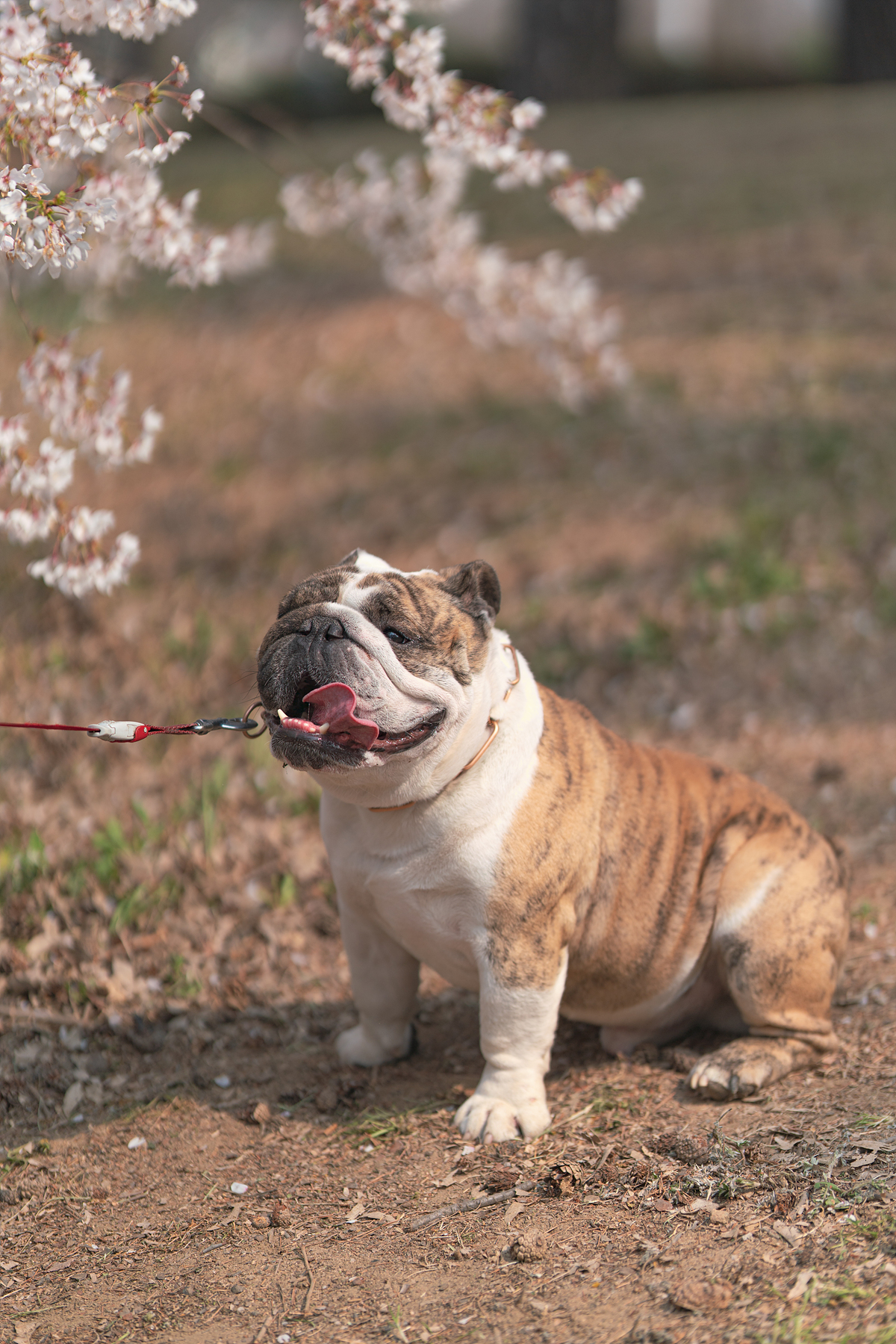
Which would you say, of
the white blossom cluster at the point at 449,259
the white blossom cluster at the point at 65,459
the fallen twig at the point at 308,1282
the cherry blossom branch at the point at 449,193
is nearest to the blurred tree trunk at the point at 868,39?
the cherry blossom branch at the point at 449,193

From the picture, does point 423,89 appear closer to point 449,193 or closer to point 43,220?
point 43,220

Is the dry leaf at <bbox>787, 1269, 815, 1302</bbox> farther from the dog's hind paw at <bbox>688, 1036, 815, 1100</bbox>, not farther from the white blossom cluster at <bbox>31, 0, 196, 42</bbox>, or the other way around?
the white blossom cluster at <bbox>31, 0, 196, 42</bbox>

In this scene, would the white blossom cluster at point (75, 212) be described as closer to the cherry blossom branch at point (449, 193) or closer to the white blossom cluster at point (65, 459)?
the white blossom cluster at point (65, 459)

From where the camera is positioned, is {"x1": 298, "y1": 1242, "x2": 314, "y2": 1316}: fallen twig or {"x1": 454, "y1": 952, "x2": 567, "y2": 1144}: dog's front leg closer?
{"x1": 298, "y1": 1242, "x2": 314, "y2": 1316}: fallen twig

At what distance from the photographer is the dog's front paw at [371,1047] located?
13.6ft

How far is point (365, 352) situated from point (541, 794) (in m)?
7.84

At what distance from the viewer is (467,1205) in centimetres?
334

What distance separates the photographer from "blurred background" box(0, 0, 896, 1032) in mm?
5203

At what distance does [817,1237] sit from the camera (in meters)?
3.02

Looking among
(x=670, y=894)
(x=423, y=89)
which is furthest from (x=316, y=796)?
(x=423, y=89)

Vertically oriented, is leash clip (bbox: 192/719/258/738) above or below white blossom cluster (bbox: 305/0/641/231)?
below

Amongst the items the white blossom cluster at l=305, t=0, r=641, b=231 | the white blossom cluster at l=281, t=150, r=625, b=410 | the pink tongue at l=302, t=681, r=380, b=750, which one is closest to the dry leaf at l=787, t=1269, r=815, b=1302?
the pink tongue at l=302, t=681, r=380, b=750

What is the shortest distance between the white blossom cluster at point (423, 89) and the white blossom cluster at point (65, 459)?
4.52 ft

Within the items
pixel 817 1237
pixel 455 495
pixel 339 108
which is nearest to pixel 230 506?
pixel 455 495
